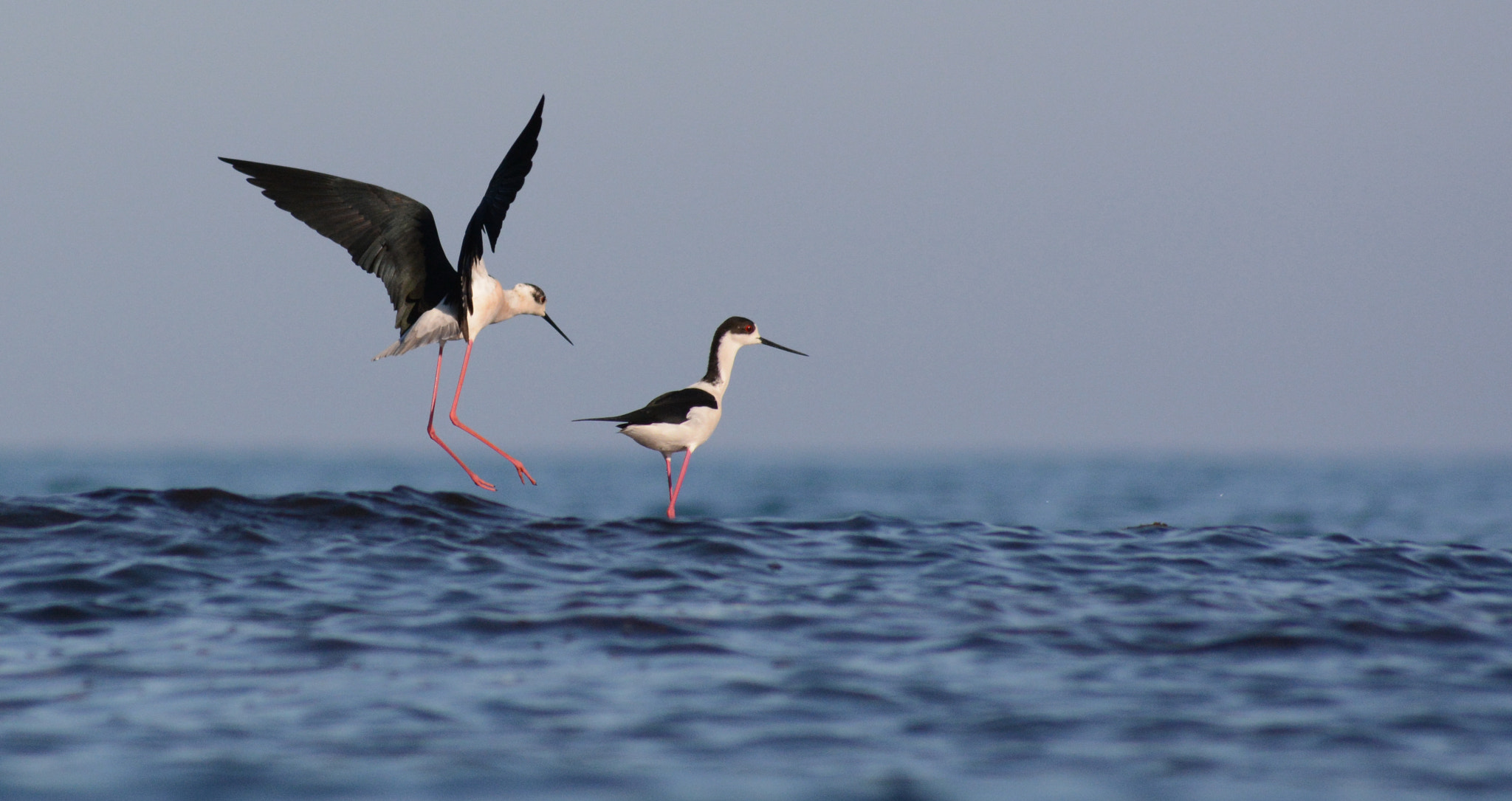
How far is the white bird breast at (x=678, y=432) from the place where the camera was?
11.7 metres

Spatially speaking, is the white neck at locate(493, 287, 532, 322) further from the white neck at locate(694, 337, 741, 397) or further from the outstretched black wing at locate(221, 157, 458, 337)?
the white neck at locate(694, 337, 741, 397)

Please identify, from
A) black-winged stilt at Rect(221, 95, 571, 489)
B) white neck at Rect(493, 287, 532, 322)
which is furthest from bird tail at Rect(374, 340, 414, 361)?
white neck at Rect(493, 287, 532, 322)

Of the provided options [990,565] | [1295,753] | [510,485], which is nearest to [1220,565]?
[990,565]

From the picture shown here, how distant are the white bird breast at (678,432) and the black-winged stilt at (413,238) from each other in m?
1.11

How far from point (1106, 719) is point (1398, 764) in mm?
1055

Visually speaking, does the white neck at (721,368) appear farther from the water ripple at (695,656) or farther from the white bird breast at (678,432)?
the water ripple at (695,656)

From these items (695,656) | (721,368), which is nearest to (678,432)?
(721,368)

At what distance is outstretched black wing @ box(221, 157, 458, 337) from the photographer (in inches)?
428

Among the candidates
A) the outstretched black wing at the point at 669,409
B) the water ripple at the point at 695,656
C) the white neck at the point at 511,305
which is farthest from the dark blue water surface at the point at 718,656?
the white neck at the point at 511,305

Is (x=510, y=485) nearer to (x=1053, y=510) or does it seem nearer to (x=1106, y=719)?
(x=1053, y=510)

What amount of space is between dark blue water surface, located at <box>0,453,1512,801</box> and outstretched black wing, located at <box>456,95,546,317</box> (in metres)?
2.22

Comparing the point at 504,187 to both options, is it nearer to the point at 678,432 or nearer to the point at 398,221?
the point at 398,221

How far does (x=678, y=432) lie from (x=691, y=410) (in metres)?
0.24

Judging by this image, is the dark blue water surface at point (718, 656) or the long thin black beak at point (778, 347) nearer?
the dark blue water surface at point (718, 656)
